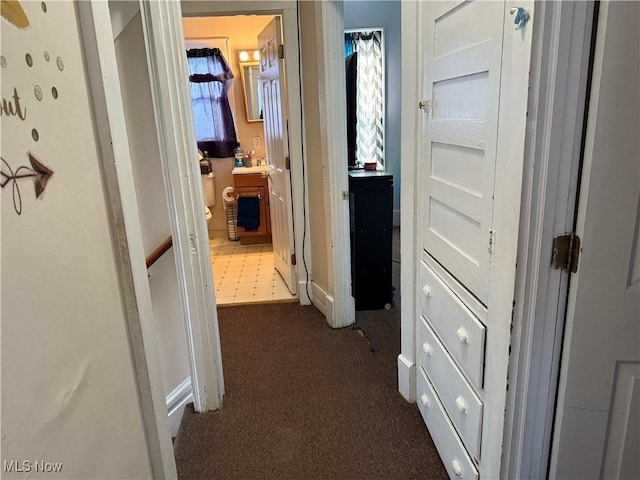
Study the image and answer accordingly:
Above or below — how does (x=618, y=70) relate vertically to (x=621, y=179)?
above

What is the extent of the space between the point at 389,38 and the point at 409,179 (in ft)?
11.6

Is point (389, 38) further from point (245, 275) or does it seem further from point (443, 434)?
point (443, 434)

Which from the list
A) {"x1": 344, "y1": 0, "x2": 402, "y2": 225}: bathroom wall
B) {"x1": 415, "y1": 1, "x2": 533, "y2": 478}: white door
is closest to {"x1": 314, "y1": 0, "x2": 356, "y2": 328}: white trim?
{"x1": 415, "y1": 1, "x2": 533, "y2": 478}: white door

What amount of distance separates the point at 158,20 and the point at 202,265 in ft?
3.36

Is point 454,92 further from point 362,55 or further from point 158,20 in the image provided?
point 362,55

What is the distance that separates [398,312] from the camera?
3176mm

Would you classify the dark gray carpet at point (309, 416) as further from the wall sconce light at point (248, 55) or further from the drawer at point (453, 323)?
the wall sconce light at point (248, 55)

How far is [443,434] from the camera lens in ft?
5.80

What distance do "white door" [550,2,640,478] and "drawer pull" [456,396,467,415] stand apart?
13.6 inches

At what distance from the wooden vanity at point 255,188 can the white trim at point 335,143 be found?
206 centimetres

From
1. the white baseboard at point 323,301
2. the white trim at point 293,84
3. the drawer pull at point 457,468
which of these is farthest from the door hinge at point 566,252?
the white trim at point 293,84

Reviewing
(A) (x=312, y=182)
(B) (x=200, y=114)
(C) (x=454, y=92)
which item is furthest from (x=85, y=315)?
(B) (x=200, y=114)

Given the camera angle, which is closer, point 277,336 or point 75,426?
point 75,426

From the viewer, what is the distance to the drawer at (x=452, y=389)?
1461 millimetres
